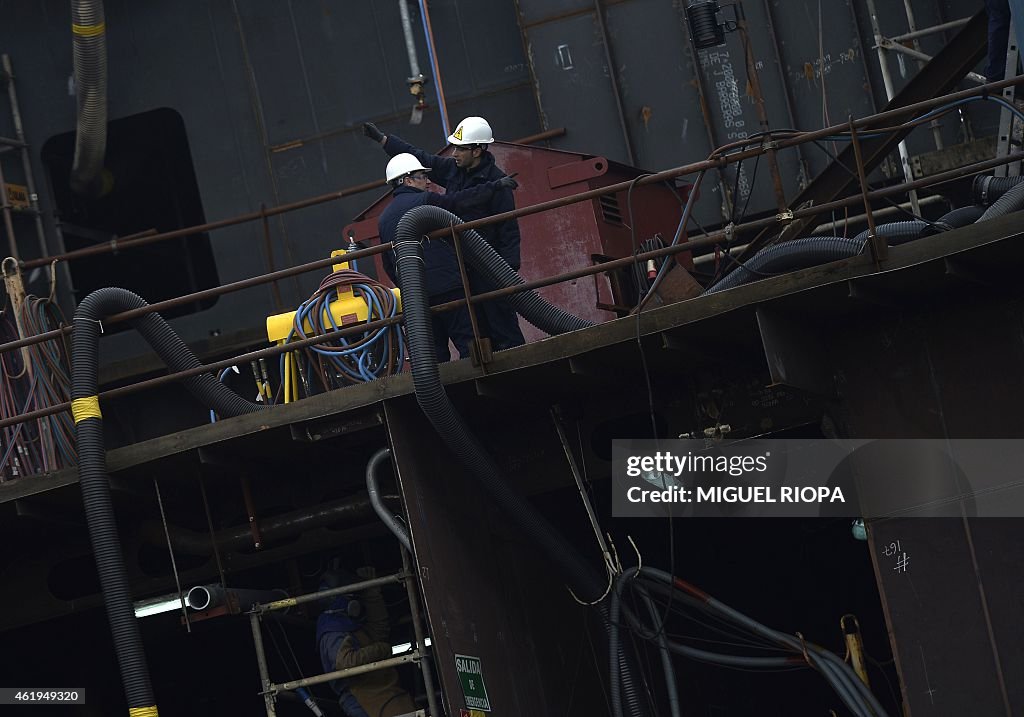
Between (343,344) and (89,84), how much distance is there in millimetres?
6639

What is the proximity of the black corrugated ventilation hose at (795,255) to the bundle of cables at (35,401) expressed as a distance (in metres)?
5.34

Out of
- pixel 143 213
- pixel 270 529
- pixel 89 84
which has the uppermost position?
pixel 89 84

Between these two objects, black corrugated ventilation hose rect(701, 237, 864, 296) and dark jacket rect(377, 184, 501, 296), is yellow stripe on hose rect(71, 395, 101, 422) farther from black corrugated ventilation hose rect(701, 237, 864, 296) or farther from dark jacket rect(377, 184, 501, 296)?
black corrugated ventilation hose rect(701, 237, 864, 296)

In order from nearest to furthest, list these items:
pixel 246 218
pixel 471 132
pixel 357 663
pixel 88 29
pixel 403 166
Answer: pixel 357 663 < pixel 471 132 < pixel 403 166 < pixel 246 218 < pixel 88 29

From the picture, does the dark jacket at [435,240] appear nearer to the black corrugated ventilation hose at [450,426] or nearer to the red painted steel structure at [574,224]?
the black corrugated ventilation hose at [450,426]

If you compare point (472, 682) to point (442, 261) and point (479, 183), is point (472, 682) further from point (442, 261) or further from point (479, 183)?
point (479, 183)

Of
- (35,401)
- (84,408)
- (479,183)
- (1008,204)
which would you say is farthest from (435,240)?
(1008,204)

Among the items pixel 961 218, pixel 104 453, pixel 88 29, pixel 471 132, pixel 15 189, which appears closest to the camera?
pixel 104 453

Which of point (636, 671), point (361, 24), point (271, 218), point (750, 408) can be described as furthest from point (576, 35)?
point (636, 671)

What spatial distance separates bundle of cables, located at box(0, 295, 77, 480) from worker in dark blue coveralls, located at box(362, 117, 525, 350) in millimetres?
3287

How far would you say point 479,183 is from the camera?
469 inches

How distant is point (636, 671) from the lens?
1166 cm

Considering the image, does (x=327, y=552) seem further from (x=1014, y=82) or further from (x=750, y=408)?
(x=1014, y=82)

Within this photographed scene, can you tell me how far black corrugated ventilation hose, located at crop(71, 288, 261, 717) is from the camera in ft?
35.3
